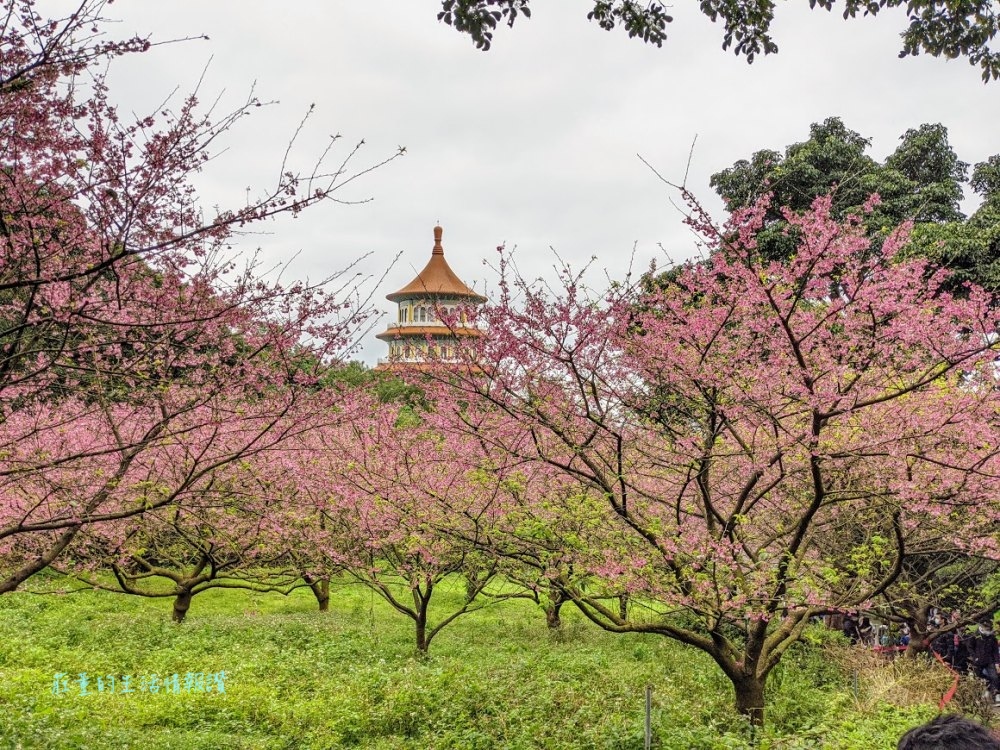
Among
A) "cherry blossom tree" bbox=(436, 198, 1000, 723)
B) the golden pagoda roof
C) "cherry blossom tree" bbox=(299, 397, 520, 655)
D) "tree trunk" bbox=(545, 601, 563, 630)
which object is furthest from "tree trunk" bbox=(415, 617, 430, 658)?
the golden pagoda roof

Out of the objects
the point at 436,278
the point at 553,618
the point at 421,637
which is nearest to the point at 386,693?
the point at 421,637

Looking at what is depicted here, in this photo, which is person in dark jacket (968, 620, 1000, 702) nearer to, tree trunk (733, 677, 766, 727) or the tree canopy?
tree trunk (733, 677, 766, 727)

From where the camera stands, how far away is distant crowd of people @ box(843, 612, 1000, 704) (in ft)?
38.0

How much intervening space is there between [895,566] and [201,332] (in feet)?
19.1

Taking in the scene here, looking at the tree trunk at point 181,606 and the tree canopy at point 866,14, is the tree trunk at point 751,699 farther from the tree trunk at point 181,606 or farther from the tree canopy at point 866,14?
the tree trunk at point 181,606

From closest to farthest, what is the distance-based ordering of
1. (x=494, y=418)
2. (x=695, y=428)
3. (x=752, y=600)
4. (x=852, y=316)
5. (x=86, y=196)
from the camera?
1. (x=86, y=196)
2. (x=752, y=600)
3. (x=852, y=316)
4. (x=695, y=428)
5. (x=494, y=418)

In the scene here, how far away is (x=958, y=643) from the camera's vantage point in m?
12.9

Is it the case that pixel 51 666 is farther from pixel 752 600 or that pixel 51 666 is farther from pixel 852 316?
pixel 852 316

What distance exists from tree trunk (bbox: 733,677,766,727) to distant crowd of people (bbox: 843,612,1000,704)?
345cm

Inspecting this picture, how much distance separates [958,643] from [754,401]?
31.1 feet

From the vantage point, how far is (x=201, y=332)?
18.3 feet

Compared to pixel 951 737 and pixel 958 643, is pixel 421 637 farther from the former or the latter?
pixel 951 737

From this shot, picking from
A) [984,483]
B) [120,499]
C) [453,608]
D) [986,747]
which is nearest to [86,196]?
[986,747]

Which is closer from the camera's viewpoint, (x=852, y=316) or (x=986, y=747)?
(x=986, y=747)
